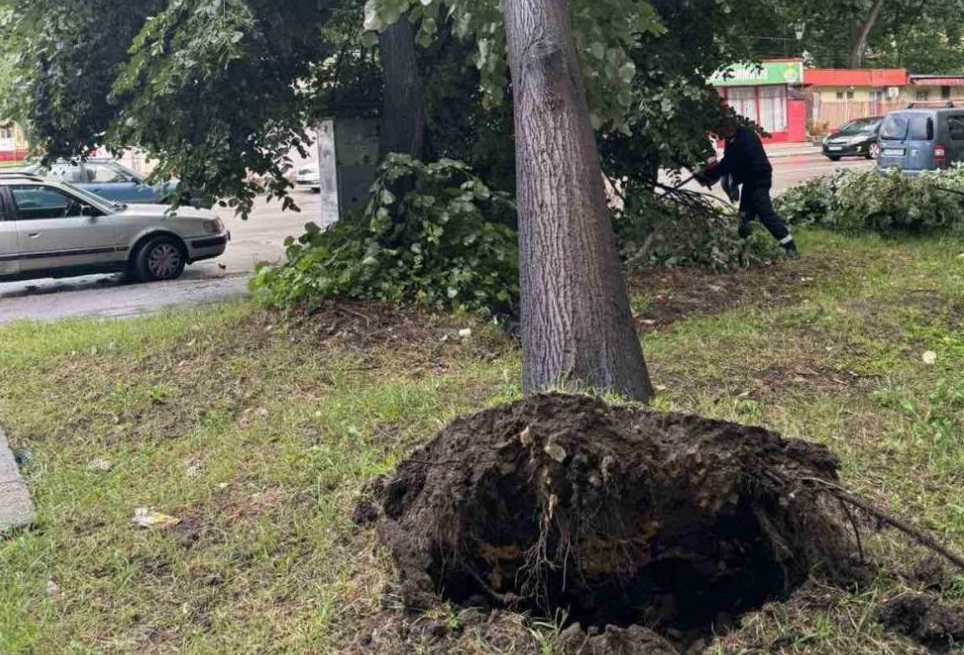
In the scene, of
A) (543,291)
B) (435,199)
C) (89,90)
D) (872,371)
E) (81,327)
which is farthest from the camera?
(89,90)

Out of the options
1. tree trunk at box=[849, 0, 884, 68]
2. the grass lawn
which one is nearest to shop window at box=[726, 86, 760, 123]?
tree trunk at box=[849, 0, 884, 68]

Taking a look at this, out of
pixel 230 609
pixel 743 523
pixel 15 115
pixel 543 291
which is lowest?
pixel 230 609

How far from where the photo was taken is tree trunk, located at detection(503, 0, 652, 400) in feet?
16.5

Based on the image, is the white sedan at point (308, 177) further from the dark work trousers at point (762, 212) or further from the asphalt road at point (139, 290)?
the dark work trousers at point (762, 212)

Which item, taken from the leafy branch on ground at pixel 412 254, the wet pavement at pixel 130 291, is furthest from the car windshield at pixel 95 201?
the leafy branch on ground at pixel 412 254

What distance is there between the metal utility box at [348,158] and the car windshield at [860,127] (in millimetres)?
29265

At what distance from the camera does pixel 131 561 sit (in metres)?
4.58

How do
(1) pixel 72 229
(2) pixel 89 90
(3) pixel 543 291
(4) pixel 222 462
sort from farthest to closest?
(1) pixel 72 229, (2) pixel 89 90, (4) pixel 222 462, (3) pixel 543 291

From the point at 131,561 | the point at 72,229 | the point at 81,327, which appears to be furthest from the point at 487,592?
the point at 72,229

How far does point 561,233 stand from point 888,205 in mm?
8887

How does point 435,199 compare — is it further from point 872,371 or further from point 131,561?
point 131,561

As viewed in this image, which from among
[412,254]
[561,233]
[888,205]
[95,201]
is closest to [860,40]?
[888,205]

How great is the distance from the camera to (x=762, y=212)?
1152 centimetres

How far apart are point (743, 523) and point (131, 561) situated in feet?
8.48
